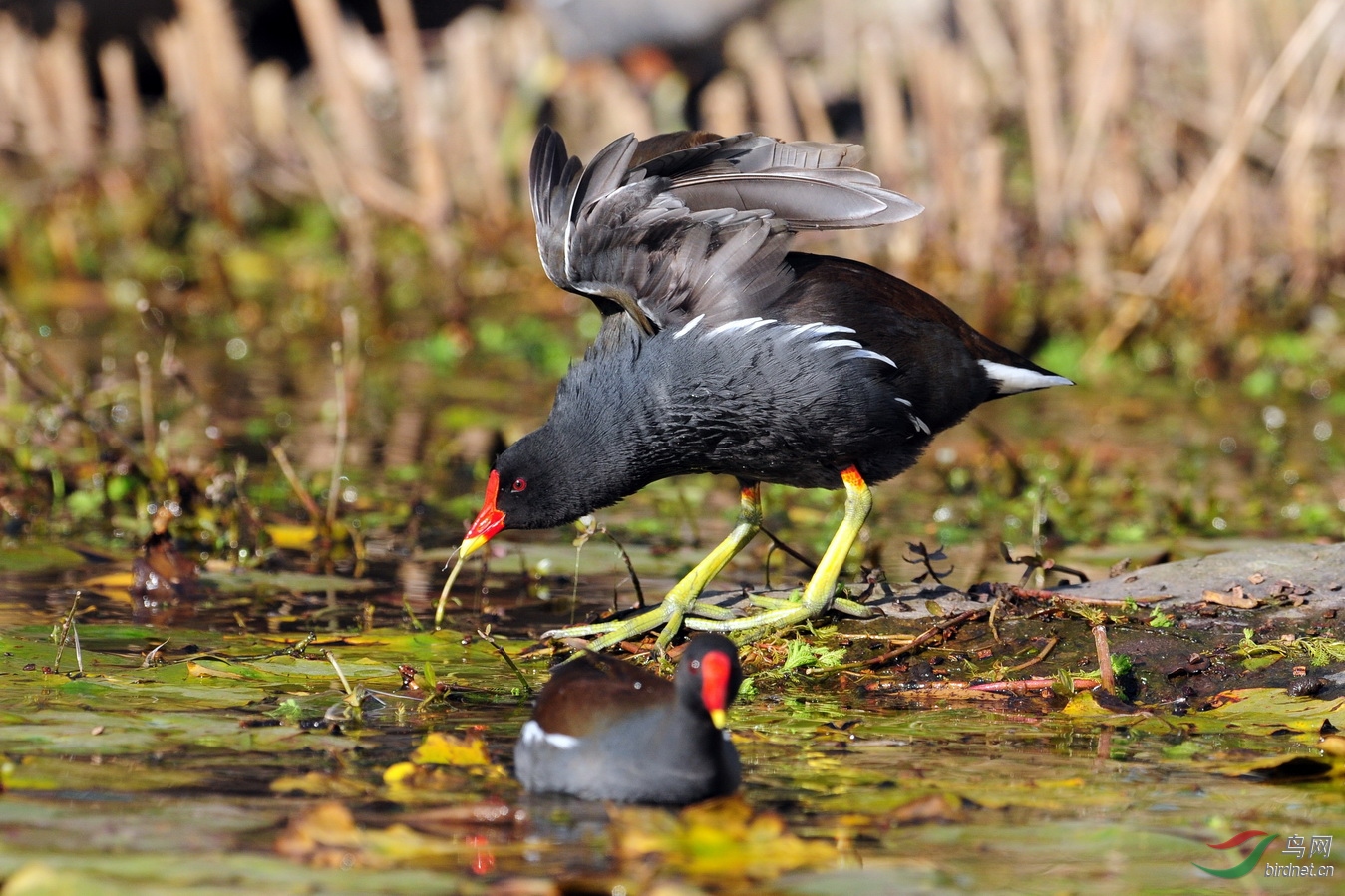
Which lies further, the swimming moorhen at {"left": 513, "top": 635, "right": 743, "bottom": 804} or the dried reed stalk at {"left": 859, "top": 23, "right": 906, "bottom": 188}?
the dried reed stalk at {"left": 859, "top": 23, "right": 906, "bottom": 188}

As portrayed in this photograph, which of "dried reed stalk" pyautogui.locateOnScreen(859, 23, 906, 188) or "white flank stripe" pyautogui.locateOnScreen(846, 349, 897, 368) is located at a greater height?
"dried reed stalk" pyautogui.locateOnScreen(859, 23, 906, 188)

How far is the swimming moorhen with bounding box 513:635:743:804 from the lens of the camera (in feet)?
9.15

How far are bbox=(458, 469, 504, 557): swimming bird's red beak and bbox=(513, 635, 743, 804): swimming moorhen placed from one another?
3.75 ft

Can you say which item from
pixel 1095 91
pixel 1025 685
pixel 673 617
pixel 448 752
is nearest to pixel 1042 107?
pixel 1095 91

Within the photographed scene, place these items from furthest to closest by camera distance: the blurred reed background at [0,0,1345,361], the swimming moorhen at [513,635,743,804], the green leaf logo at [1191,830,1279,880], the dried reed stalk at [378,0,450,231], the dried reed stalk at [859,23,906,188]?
the dried reed stalk at [378,0,450,231] → the dried reed stalk at [859,23,906,188] → the blurred reed background at [0,0,1345,361] → the swimming moorhen at [513,635,743,804] → the green leaf logo at [1191,830,1279,880]

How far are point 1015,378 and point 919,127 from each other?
629cm

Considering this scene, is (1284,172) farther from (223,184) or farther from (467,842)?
(467,842)

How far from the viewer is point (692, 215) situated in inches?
153

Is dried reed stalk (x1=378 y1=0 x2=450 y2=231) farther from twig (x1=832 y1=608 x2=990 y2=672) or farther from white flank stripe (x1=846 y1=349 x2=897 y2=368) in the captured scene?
twig (x1=832 y1=608 x2=990 y2=672)

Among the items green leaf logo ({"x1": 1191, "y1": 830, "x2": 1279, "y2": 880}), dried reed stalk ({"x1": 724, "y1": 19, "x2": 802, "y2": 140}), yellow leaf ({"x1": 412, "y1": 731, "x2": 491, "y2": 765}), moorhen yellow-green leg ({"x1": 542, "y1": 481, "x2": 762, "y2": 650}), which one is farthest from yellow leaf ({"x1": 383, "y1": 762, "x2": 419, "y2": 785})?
dried reed stalk ({"x1": 724, "y1": 19, "x2": 802, "y2": 140})

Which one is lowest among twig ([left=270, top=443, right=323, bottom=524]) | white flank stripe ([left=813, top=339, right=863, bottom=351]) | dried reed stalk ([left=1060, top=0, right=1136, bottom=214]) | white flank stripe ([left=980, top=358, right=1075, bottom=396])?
twig ([left=270, top=443, right=323, bottom=524])

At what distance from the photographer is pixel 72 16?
11680 millimetres

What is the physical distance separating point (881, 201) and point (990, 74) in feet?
24.8

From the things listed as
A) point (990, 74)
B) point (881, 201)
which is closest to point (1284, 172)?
point (990, 74)
